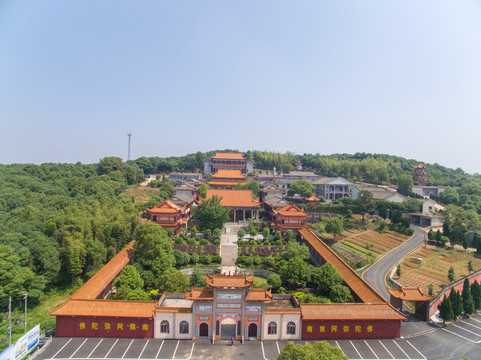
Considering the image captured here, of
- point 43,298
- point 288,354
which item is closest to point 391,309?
point 288,354

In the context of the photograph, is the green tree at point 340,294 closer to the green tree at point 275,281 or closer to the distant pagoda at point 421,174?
the green tree at point 275,281

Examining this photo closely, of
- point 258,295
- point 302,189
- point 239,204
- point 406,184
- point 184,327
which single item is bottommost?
point 184,327

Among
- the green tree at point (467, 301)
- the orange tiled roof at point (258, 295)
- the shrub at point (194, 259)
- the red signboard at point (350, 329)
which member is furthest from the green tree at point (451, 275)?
the shrub at point (194, 259)

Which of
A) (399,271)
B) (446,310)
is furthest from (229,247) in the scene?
(446,310)

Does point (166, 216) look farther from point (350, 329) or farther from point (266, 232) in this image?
point (350, 329)

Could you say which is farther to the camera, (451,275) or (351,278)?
(451,275)

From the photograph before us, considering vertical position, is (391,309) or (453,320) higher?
(391,309)

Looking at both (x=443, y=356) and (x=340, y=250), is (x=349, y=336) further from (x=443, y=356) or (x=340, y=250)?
(x=340, y=250)
